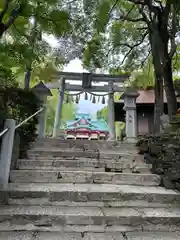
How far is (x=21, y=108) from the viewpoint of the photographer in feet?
12.9

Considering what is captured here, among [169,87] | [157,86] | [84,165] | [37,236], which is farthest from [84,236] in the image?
[157,86]

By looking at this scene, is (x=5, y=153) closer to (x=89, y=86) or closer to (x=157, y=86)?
(x=157, y=86)

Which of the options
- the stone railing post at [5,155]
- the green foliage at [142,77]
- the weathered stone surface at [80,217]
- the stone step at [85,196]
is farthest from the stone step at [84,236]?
the green foliage at [142,77]

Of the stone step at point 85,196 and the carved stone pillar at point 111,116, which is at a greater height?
the carved stone pillar at point 111,116

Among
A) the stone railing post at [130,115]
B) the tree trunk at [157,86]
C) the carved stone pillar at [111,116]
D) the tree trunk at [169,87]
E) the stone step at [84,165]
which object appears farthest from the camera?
the carved stone pillar at [111,116]

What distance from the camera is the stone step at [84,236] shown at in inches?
68.2

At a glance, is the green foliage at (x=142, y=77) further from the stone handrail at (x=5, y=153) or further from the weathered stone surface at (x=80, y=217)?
the weathered stone surface at (x=80, y=217)

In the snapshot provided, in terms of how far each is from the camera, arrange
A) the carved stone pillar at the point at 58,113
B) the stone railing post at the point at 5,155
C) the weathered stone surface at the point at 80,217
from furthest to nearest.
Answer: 1. the carved stone pillar at the point at 58,113
2. the stone railing post at the point at 5,155
3. the weathered stone surface at the point at 80,217

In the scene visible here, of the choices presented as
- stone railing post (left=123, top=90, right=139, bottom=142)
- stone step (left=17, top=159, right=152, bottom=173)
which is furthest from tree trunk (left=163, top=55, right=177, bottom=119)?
stone step (left=17, top=159, right=152, bottom=173)

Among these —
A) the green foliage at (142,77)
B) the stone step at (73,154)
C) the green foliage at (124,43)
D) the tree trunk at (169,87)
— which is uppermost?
the green foliage at (124,43)

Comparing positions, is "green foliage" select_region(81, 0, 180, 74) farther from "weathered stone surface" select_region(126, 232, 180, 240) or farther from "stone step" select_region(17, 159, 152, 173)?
"weathered stone surface" select_region(126, 232, 180, 240)

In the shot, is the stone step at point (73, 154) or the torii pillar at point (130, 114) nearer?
the stone step at point (73, 154)

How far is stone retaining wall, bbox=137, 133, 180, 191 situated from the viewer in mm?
2902

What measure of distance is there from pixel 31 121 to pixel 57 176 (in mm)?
1786
